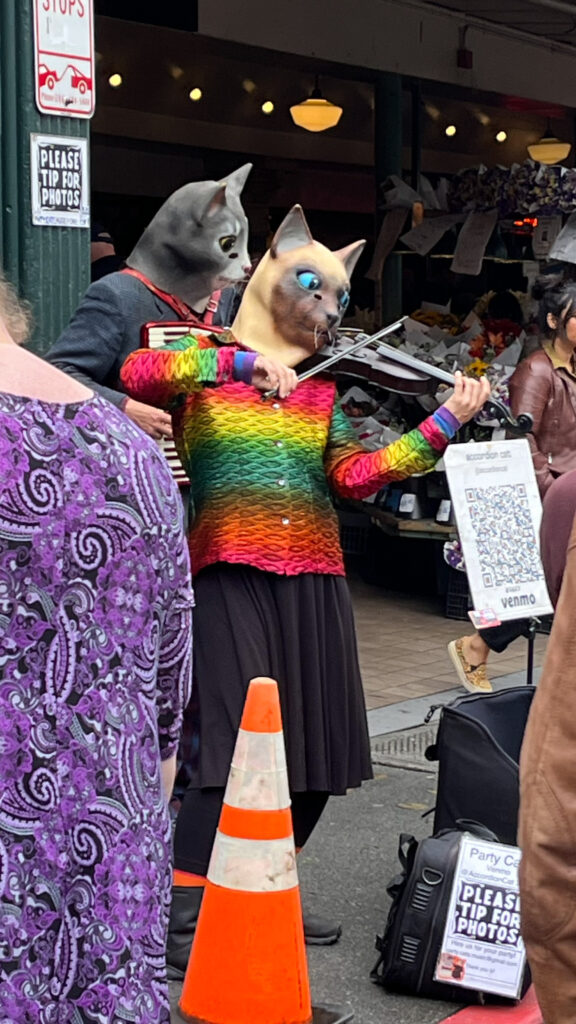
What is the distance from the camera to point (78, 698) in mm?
2391

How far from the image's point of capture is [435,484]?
388 inches

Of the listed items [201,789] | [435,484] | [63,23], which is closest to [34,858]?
[201,789]

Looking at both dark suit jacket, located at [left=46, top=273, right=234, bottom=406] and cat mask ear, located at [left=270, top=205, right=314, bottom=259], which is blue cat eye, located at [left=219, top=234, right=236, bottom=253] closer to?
dark suit jacket, located at [left=46, top=273, right=234, bottom=406]

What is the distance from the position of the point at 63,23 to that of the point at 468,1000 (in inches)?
126

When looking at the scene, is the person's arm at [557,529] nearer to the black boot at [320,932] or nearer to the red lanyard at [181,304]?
the black boot at [320,932]

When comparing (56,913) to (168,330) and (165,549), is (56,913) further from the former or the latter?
(168,330)

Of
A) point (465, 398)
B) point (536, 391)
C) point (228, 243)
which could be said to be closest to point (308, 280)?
point (465, 398)

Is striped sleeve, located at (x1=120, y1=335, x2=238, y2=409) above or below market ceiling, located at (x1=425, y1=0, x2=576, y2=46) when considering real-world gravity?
below

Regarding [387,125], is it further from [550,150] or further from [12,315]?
[12,315]

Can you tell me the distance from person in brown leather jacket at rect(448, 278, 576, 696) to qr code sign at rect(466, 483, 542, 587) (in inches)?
56.5

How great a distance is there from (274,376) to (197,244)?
1.01 meters

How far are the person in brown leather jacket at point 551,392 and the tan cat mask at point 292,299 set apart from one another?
10.4 ft

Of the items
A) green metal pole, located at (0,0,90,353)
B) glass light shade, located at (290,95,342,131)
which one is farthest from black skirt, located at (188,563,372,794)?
glass light shade, located at (290,95,342,131)

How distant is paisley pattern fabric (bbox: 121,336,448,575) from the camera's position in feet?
14.3
